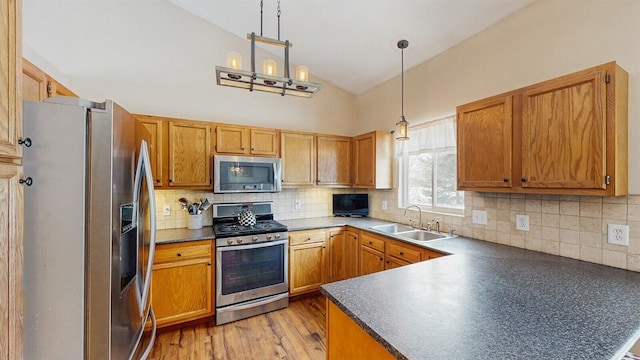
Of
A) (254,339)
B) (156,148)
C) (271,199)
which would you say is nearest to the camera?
(254,339)

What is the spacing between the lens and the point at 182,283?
2471 mm

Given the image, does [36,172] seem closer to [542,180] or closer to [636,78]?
[542,180]

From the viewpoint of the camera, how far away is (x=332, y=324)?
125cm

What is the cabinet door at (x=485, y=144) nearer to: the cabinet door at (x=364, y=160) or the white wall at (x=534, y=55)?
the white wall at (x=534, y=55)

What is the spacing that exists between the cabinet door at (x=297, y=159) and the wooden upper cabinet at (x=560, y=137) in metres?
1.90

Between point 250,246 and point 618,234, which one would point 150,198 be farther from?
point 618,234

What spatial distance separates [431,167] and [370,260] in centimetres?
127

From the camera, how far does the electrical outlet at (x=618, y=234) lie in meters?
1.60

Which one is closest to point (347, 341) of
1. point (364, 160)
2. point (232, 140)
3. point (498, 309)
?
point (498, 309)

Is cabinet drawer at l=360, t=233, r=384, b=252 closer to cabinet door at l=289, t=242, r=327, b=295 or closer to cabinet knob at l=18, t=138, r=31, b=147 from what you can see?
cabinet door at l=289, t=242, r=327, b=295

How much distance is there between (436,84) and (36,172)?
311cm

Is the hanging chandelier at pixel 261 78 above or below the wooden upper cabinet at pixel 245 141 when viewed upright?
above

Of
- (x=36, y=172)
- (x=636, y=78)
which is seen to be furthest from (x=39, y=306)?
(x=636, y=78)

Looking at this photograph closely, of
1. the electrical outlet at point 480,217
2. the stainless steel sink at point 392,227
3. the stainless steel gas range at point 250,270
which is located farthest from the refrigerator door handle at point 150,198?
the electrical outlet at point 480,217
